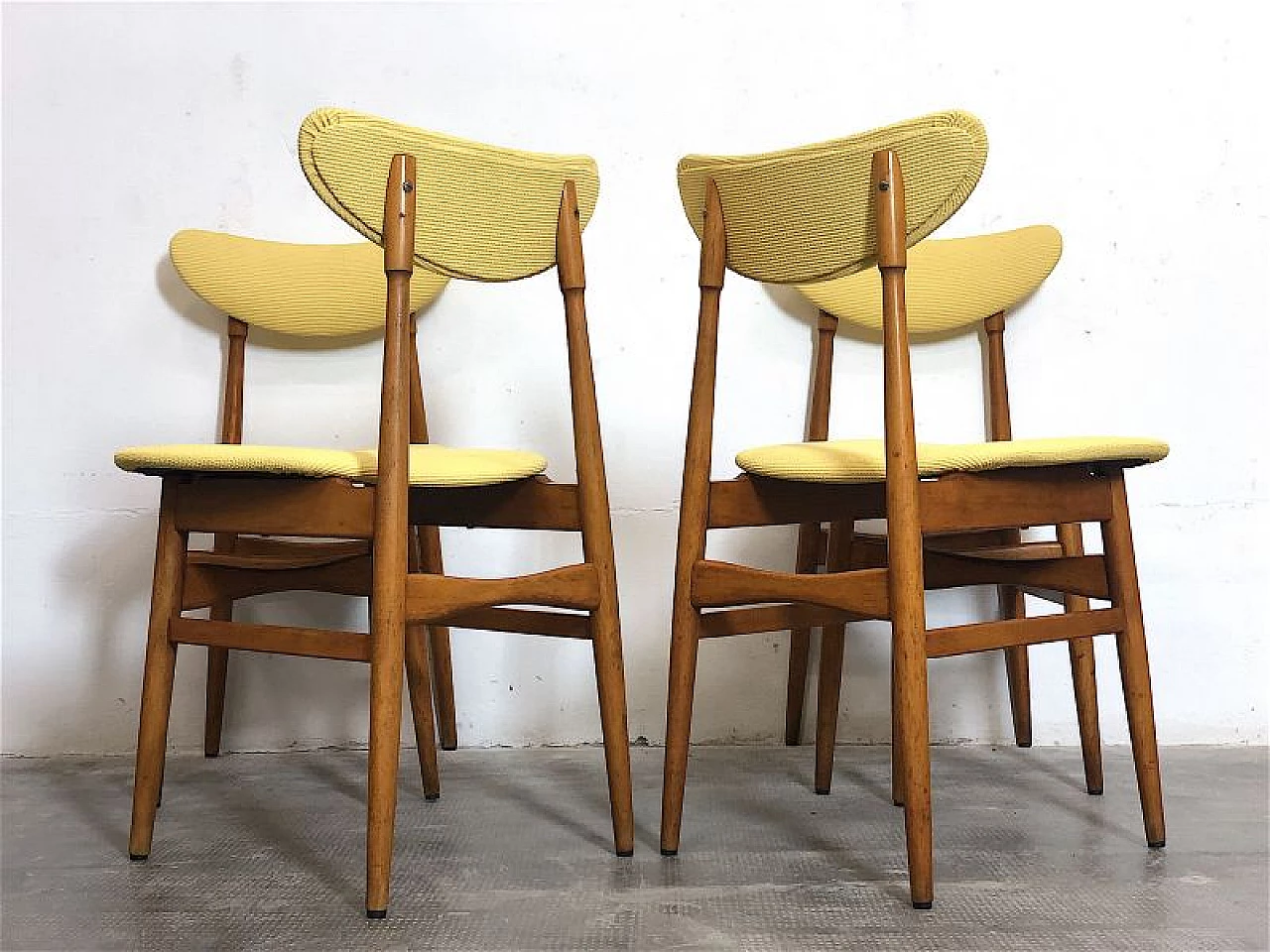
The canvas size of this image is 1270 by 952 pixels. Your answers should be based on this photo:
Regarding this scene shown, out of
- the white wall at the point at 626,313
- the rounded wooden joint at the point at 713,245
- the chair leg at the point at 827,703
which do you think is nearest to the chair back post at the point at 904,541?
the rounded wooden joint at the point at 713,245

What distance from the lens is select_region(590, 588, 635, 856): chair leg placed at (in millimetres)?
1652

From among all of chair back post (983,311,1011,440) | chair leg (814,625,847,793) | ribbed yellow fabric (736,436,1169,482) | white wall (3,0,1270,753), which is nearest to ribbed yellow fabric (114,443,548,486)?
ribbed yellow fabric (736,436,1169,482)

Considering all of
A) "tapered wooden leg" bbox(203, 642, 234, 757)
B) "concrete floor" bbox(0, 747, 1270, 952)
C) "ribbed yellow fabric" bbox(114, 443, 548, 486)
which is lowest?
"concrete floor" bbox(0, 747, 1270, 952)

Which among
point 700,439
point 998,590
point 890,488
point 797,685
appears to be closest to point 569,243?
point 700,439

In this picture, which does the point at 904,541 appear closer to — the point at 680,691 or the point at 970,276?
the point at 680,691

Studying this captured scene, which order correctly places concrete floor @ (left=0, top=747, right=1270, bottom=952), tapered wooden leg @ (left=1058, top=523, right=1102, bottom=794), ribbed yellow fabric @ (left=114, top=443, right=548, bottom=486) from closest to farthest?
1. concrete floor @ (left=0, top=747, right=1270, bottom=952)
2. ribbed yellow fabric @ (left=114, top=443, right=548, bottom=486)
3. tapered wooden leg @ (left=1058, top=523, right=1102, bottom=794)

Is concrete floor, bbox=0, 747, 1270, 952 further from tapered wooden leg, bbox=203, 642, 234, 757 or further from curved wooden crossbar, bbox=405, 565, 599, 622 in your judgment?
curved wooden crossbar, bbox=405, 565, 599, 622

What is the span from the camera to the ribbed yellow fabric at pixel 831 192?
56.9 inches

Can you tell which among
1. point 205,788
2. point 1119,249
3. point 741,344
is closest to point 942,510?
point 741,344

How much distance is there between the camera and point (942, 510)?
59.3 inches

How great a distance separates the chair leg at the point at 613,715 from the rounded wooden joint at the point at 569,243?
385 mm

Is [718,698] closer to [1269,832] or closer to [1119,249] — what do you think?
[1269,832]

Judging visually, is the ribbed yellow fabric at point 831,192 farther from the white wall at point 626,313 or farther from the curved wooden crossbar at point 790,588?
the white wall at point 626,313

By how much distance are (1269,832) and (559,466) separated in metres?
1.25
